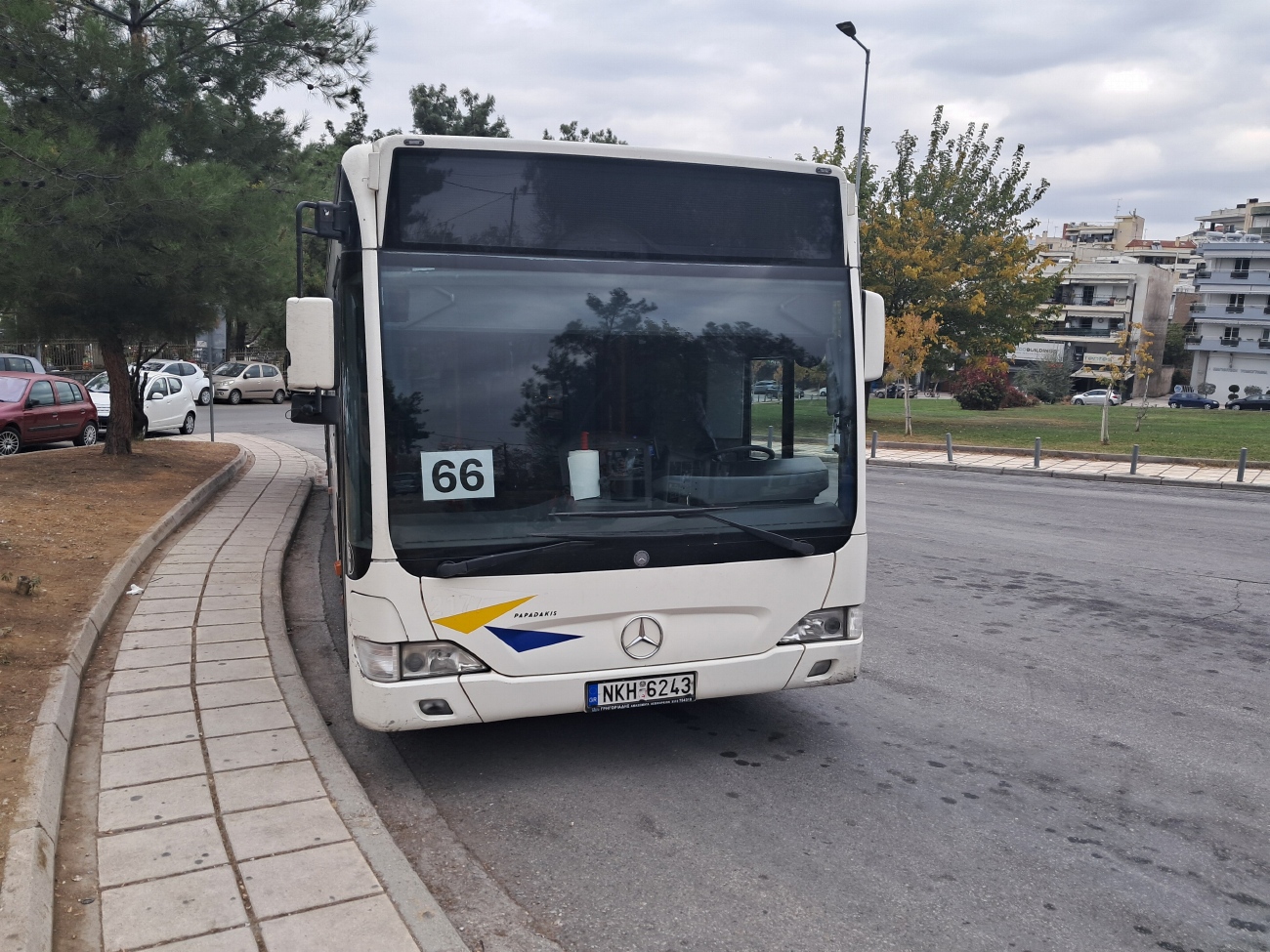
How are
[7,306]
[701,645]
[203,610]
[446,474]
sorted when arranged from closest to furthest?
[446,474] → [701,645] → [203,610] → [7,306]

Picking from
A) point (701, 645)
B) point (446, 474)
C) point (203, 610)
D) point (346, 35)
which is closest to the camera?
point (446, 474)

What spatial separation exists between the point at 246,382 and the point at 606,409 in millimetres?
37106

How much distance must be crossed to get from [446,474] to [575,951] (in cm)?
199

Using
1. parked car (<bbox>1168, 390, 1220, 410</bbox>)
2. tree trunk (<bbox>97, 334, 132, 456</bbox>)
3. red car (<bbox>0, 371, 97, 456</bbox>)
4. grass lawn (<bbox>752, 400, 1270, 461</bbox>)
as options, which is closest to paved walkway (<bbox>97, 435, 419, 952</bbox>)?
tree trunk (<bbox>97, 334, 132, 456</bbox>)

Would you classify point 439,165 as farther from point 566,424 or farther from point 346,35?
point 346,35

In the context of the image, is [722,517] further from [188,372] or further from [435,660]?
[188,372]

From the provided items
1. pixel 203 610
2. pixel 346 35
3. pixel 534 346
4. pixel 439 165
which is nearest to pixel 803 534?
pixel 534 346

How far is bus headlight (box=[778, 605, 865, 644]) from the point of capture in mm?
4961

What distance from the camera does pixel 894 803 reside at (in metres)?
4.61

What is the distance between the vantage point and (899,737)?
17.8 feet

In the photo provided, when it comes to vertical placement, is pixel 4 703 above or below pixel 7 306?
below

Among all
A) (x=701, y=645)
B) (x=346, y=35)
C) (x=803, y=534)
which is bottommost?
(x=701, y=645)

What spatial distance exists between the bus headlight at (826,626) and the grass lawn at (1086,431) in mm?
20180

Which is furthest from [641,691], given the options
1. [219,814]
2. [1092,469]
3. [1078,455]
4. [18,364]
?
[18,364]
